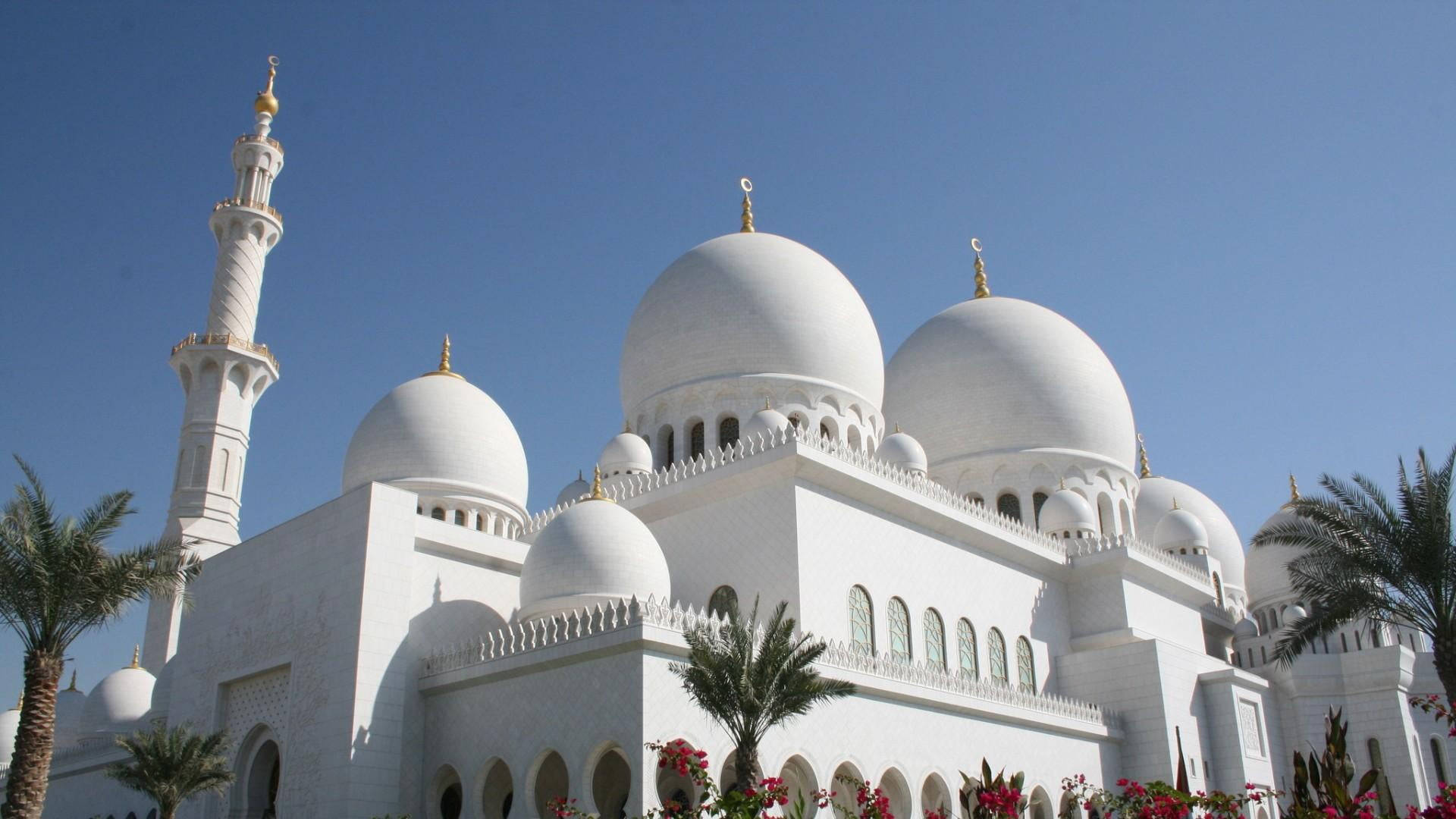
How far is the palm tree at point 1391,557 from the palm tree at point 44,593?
15100 millimetres

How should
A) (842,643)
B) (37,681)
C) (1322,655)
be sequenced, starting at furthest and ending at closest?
(1322,655) < (842,643) < (37,681)

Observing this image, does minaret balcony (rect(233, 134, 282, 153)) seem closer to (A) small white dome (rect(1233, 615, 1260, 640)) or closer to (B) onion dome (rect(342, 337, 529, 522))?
(B) onion dome (rect(342, 337, 529, 522))

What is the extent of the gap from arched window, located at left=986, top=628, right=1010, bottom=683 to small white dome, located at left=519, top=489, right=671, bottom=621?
21.3ft

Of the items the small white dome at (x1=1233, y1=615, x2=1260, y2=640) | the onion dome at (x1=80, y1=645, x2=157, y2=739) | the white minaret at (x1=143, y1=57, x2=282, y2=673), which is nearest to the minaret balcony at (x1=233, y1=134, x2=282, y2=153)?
the white minaret at (x1=143, y1=57, x2=282, y2=673)

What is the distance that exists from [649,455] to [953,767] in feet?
24.3

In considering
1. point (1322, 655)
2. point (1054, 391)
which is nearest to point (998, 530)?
point (1054, 391)

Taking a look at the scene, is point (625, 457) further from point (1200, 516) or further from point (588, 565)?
point (1200, 516)

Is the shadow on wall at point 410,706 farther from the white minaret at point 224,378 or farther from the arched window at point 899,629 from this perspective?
the white minaret at point 224,378

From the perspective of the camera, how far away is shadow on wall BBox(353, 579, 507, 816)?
1535 cm

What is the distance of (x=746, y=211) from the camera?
82.4 feet

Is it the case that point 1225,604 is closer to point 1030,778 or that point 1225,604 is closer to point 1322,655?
point 1322,655

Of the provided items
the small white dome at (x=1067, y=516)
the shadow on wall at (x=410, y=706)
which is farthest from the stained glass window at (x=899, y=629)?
the shadow on wall at (x=410, y=706)

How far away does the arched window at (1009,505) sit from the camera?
24.8m

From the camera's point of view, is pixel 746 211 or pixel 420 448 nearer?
pixel 420 448
